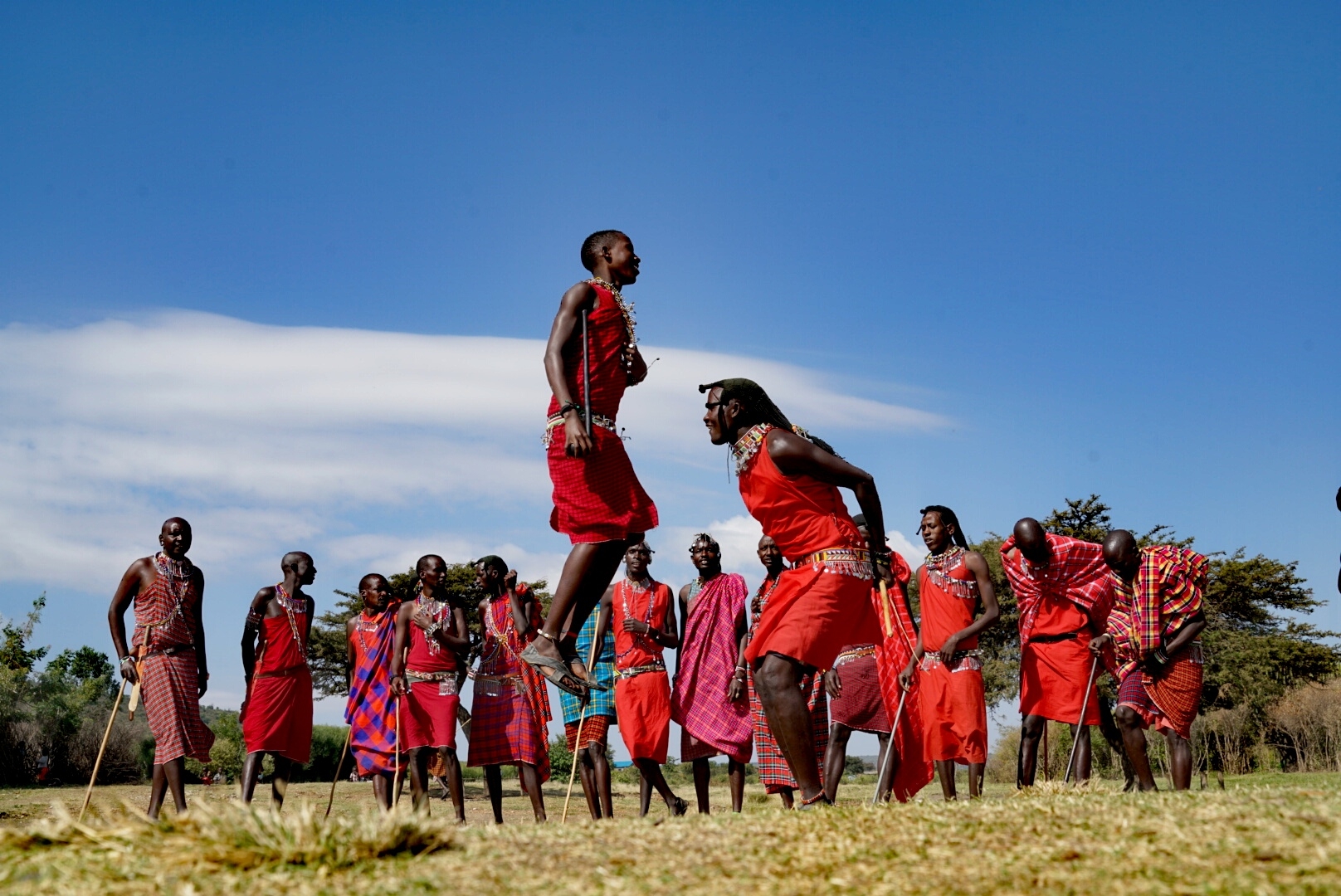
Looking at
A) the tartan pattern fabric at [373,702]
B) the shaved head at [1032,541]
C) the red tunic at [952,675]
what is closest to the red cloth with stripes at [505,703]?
the tartan pattern fabric at [373,702]

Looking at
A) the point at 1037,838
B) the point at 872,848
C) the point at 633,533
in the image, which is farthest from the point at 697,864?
the point at 633,533

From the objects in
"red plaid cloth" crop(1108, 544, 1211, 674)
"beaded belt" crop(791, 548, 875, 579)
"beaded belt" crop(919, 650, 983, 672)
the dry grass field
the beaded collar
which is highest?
the beaded collar

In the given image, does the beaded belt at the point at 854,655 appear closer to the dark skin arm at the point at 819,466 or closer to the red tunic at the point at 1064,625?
the red tunic at the point at 1064,625

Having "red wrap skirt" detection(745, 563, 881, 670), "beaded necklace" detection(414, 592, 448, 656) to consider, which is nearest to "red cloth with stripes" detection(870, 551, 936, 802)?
"red wrap skirt" detection(745, 563, 881, 670)

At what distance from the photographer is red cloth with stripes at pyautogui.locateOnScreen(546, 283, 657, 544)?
6344 mm

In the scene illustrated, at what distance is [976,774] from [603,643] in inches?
139

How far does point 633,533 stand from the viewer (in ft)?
21.2

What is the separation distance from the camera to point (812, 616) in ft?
20.0

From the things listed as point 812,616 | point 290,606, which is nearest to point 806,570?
point 812,616

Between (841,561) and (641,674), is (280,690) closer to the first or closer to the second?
(641,674)

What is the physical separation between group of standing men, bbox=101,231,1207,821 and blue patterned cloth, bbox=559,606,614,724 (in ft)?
0.08

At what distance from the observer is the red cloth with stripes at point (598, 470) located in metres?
6.34

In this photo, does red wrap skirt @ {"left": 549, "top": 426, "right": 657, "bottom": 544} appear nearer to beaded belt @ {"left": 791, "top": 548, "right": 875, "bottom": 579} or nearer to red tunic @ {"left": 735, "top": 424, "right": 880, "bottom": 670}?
red tunic @ {"left": 735, "top": 424, "right": 880, "bottom": 670}

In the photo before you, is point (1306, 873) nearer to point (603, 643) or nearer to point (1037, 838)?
point (1037, 838)
